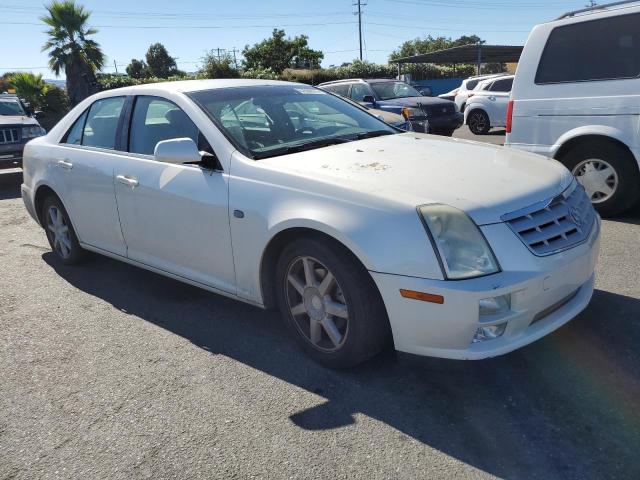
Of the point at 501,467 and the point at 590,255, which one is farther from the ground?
the point at 590,255

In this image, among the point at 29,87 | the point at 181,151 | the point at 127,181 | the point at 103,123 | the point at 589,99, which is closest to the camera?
the point at 181,151

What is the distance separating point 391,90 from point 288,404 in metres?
11.2

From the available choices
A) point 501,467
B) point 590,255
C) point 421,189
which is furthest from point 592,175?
point 501,467

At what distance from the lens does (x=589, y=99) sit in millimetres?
5395

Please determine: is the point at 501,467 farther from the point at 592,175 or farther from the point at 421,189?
the point at 592,175

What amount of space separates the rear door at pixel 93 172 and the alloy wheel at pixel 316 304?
175 cm

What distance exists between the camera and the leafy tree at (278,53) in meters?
49.2

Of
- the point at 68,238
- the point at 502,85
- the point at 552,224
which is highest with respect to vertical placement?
the point at 502,85

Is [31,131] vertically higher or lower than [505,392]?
higher

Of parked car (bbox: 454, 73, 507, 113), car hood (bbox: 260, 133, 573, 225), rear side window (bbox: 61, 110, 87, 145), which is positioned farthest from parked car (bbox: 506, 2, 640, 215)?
parked car (bbox: 454, 73, 507, 113)

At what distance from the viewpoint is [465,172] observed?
305 centimetres

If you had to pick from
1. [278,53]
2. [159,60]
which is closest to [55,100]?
[278,53]

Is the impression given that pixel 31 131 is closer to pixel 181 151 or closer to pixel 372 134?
pixel 181 151

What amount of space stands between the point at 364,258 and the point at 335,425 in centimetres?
80
